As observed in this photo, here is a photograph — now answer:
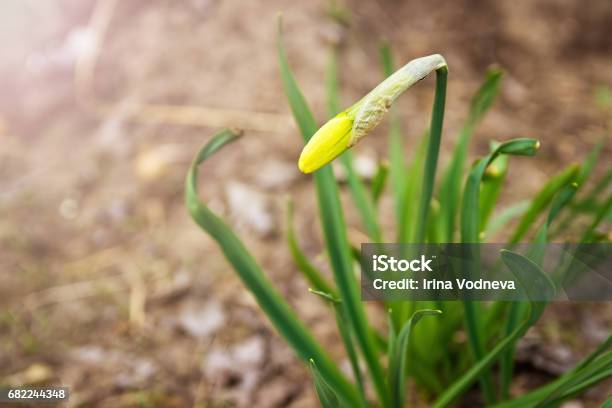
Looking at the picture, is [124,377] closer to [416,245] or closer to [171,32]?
[416,245]

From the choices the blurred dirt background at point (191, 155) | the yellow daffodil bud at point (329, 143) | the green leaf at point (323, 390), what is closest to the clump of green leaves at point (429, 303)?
the green leaf at point (323, 390)

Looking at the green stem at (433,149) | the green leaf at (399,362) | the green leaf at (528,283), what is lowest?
the green leaf at (399,362)

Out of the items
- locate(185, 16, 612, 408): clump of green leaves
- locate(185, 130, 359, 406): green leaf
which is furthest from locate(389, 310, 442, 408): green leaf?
locate(185, 130, 359, 406): green leaf

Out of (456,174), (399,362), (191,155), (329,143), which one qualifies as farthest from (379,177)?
(191,155)

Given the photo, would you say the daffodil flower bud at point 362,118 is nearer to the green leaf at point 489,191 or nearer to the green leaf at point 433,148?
the green leaf at point 433,148

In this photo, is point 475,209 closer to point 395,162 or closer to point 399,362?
point 399,362

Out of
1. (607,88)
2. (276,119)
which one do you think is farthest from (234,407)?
(607,88)

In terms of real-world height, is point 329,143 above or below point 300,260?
above
